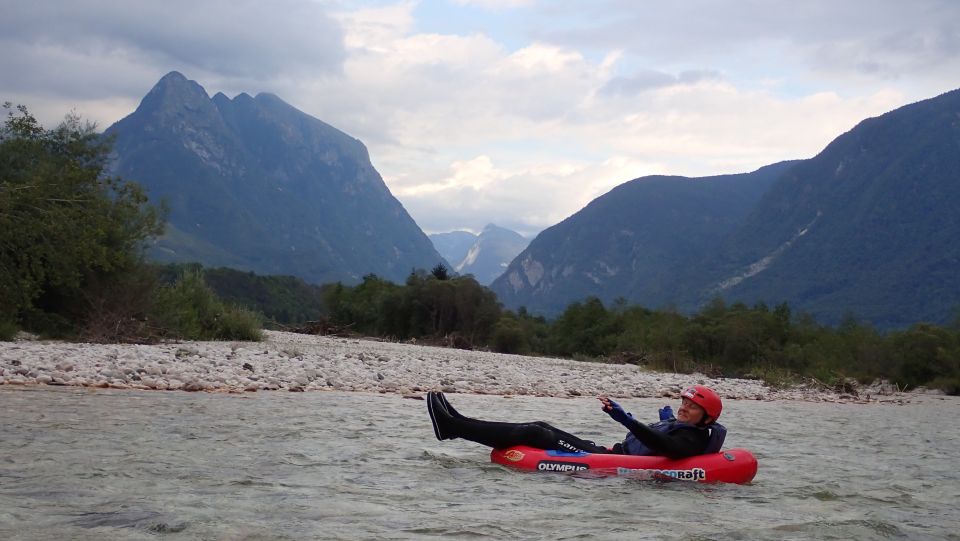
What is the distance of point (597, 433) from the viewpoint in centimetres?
1262

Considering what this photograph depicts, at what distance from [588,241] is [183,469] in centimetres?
17644

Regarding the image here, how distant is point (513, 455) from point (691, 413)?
6.42ft

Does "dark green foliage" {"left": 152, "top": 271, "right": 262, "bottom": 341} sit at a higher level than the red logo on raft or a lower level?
higher

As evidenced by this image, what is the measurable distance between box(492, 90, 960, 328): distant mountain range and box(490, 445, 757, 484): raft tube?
40748mm

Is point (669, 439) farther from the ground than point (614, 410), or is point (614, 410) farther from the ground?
point (614, 410)

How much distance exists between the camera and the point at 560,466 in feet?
29.0

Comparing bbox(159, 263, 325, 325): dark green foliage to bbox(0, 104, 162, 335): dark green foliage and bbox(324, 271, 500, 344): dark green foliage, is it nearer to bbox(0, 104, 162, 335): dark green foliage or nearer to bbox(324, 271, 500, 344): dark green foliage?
bbox(324, 271, 500, 344): dark green foliage

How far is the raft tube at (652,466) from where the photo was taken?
345 inches

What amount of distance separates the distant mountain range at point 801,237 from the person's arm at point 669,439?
40744mm

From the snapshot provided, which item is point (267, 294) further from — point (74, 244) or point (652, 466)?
point (652, 466)

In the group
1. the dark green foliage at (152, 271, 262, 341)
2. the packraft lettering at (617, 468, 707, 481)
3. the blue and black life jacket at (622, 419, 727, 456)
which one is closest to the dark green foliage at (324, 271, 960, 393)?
the dark green foliage at (152, 271, 262, 341)

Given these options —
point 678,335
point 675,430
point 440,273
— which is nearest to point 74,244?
point 675,430

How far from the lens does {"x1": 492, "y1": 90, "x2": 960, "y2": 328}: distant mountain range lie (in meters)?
96.9

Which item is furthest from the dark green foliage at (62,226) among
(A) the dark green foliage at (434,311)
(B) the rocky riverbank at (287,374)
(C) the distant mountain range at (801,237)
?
(C) the distant mountain range at (801,237)
